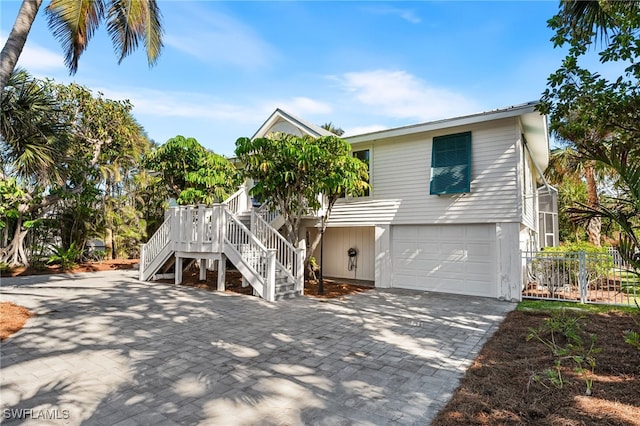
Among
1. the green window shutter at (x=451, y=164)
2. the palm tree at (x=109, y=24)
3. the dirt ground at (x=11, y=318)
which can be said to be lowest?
the dirt ground at (x=11, y=318)

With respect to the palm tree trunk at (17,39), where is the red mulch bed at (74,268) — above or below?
below

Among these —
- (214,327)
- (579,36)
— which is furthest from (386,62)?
(214,327)

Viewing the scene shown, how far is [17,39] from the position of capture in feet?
18.3

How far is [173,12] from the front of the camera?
341 inches

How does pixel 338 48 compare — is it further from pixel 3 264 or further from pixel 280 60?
pixel 3 264

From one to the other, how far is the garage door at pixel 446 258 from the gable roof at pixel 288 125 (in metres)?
4.33

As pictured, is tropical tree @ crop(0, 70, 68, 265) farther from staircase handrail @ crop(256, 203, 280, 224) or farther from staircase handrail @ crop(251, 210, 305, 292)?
staircase handrail @ crop(256, 203, 280, 224)

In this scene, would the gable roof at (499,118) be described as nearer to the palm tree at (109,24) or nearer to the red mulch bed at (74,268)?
the palm tree at (109,24)

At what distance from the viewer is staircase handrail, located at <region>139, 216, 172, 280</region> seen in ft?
35.6

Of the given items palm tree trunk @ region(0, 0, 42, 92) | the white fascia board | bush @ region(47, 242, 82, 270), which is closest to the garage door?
the white fascia board

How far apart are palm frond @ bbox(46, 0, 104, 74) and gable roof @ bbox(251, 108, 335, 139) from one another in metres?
6.07

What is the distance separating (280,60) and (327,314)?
8.22 m

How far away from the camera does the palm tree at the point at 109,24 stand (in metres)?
6.84

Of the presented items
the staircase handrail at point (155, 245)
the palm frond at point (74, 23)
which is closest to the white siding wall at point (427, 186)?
the staircase handrail at point (155, 245)
